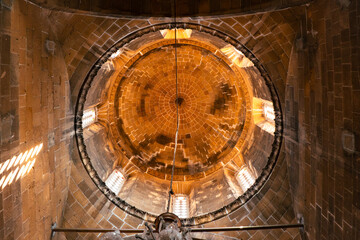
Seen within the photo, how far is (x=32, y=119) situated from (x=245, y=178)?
9456 mm

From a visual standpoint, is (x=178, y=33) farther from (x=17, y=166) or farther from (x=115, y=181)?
(x=17, y=166)

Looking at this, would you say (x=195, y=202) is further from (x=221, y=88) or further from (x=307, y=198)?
(x=221, y=88)

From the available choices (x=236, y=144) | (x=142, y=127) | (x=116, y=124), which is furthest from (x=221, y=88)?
(x=116, y=124)

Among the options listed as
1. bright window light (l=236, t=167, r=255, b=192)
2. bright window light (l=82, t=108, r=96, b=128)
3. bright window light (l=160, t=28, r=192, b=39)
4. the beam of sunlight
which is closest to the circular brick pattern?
bright window light (l=160, t=28, r=192, b=39)

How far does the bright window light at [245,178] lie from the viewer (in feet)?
40.5

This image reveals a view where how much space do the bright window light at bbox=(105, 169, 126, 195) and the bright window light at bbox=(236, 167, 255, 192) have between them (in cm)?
596

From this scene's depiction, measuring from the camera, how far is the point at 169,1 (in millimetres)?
8914

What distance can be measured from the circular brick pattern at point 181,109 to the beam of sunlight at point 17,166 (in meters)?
8.64

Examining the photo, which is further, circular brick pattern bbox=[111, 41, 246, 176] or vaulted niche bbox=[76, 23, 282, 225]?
circular brick pattern bbox=[111, 41, 246, 176]

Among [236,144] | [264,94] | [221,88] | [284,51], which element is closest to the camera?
[284,51]

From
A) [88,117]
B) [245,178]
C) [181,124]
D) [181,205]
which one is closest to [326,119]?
[245,178]

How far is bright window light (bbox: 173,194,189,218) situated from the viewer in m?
13.6

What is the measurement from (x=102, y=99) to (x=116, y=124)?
2.35 metres

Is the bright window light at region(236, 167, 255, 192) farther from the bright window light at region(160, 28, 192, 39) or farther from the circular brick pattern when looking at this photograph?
the bright window light at region(160, 28, 192, 39)
